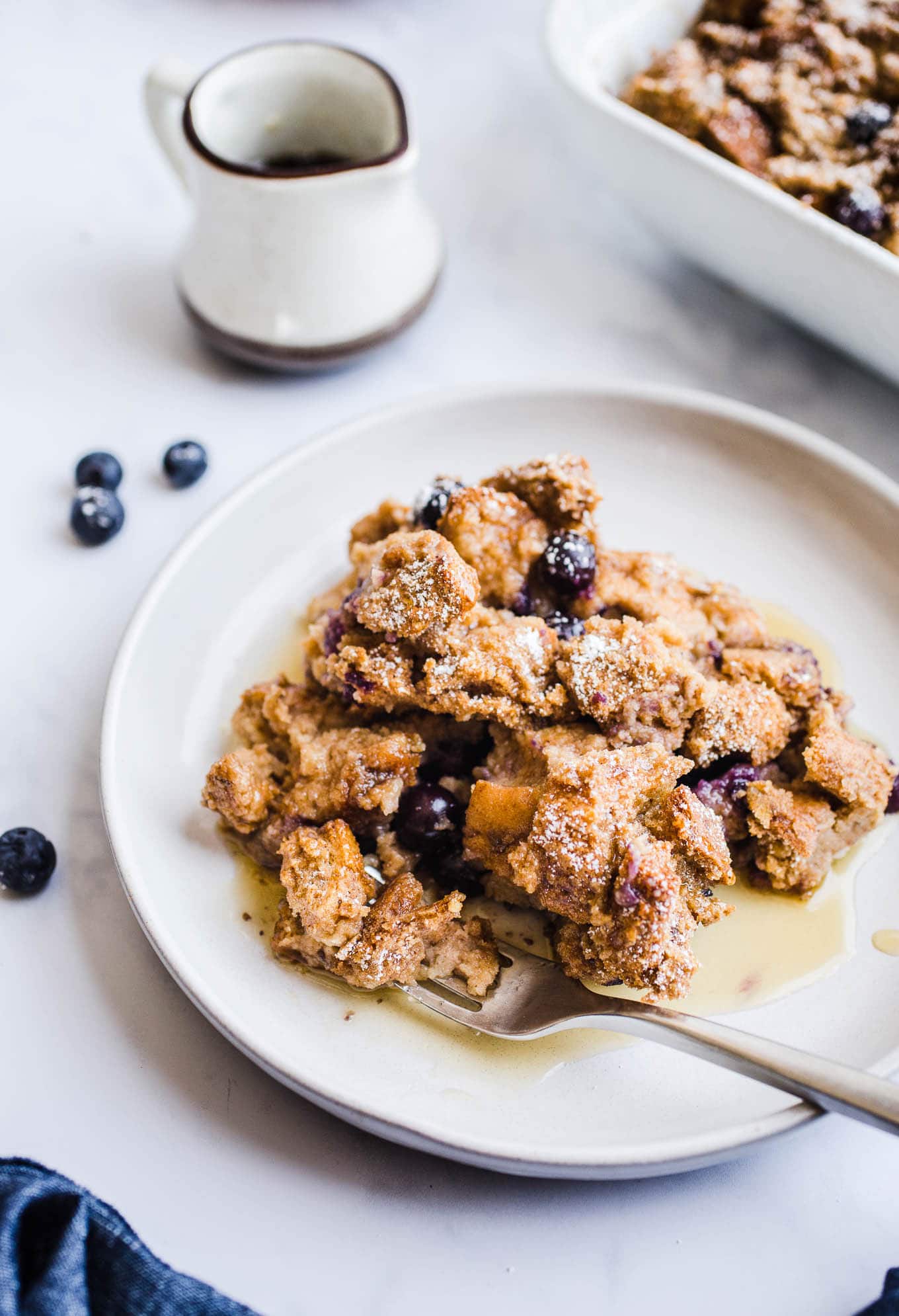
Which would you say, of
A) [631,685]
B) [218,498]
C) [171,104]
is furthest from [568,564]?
[171,104]

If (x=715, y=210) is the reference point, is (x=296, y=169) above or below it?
below

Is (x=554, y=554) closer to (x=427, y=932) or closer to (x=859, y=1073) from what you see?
(x=427, y=932)

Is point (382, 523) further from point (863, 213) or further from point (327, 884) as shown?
point (863, 213)

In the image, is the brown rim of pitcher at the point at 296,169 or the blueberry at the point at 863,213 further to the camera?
the blueberry at the point at 863,213

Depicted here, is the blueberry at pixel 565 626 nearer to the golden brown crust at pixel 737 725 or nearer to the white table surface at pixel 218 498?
the golden brown crust at pixel 737 725

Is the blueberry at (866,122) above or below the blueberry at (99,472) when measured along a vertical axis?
above

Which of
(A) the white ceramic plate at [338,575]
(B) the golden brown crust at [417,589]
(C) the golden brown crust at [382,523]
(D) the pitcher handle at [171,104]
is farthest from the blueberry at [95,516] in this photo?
(B) the golden brown crust at [417,589]
